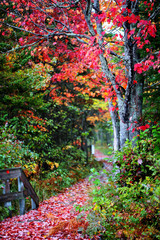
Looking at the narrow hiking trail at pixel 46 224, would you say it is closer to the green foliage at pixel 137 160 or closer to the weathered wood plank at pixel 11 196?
the weathered wood plank at pixel 11 196

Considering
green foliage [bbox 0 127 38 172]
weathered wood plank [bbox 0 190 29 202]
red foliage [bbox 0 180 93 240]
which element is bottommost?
red foliage [bbox 0 180 93 240]

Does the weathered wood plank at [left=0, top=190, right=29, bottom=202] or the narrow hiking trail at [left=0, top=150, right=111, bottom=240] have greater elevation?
the weathered wood plank at [left=0, top=190, right=29, bottom=202]

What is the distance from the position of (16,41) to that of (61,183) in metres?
7.14

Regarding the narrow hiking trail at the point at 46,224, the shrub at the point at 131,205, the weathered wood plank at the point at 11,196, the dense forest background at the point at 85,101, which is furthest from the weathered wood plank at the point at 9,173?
the shrub at the point at 131,205

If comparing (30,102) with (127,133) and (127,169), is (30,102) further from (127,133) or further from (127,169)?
(127,169)

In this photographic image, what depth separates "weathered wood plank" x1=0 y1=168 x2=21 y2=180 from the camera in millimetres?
5103

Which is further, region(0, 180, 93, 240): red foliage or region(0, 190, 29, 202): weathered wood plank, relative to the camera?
region(0, 190, 29, 202): weathered wood plank

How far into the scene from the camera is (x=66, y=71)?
32.8 ft

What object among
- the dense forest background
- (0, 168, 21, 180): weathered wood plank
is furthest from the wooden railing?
the dense forest background

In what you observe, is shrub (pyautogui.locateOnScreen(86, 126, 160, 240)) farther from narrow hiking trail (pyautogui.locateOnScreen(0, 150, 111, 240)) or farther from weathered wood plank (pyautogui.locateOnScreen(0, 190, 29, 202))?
weathered wood plank (pyautogui.locateOnScreen(0, 190, 29, 202))

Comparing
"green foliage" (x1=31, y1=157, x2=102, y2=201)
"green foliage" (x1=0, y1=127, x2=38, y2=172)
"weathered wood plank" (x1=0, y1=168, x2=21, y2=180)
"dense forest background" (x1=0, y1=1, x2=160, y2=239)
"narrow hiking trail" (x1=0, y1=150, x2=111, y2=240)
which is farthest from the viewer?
"green foliage" (x1=31, y1=157, x2=102, y2=201)

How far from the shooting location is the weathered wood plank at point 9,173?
5.10 m

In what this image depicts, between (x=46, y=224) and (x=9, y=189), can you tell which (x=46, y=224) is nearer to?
(x=46, y=224)

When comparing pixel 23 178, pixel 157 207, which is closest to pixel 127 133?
pixel 157 207
